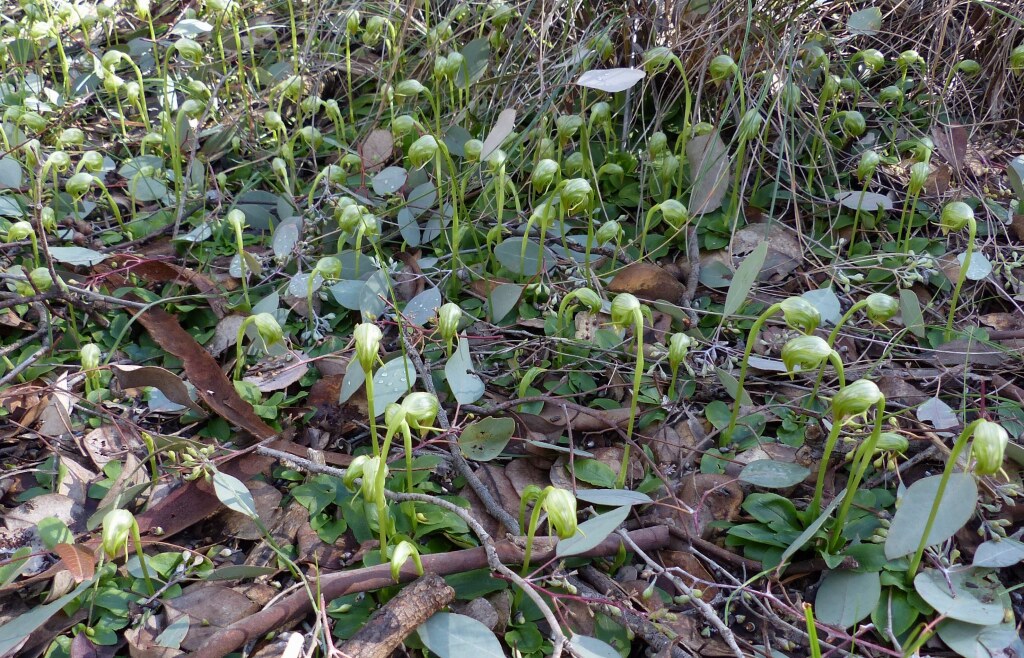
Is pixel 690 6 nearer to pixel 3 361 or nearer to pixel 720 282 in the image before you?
pixel 720 282

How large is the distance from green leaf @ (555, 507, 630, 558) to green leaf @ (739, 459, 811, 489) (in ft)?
0.72

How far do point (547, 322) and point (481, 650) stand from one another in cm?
60

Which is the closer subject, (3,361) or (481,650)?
(481,650)

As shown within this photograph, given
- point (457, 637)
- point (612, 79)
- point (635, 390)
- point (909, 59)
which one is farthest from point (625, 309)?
point (909, 59)

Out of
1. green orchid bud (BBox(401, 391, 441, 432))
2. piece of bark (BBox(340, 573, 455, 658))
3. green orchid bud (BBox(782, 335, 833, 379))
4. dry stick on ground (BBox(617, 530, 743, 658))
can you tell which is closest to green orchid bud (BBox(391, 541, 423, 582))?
piece of bark (BBox(340, 573, 455, 658))

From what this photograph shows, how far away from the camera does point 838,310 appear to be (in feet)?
4.14

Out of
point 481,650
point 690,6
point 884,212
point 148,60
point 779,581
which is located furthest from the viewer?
point 148,60

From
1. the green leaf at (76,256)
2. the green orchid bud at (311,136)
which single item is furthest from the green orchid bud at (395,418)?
the green orchid bud at (311,136)

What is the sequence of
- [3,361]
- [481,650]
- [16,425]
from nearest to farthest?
1. [481,650]
2. [16,425]
3. [3,361]

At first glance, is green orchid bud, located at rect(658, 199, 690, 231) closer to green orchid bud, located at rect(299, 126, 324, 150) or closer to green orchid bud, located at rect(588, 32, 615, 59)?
green orchid bud, located at rect(588, 32, 615, 59)

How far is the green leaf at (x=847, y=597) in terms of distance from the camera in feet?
3.05

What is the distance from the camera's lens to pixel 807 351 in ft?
3.04

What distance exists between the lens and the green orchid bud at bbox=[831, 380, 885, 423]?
34.1 inches

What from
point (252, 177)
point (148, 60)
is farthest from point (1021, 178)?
point (148, 60)
